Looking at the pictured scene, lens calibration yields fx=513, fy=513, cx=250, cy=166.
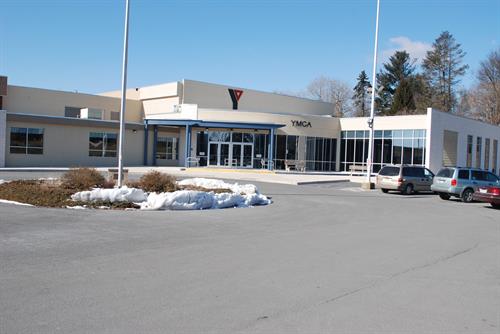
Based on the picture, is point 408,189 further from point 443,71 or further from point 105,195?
point 443,71

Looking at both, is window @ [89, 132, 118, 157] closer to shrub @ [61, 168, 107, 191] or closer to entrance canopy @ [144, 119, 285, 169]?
entrance canopy @ [144, 119, 285, 169]

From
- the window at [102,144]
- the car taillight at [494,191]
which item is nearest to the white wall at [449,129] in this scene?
the car taillight at [494,191]

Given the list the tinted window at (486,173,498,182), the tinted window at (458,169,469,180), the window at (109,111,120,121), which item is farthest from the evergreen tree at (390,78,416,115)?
the tinted window at (458,169,469,180)

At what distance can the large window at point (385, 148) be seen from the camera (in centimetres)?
4366

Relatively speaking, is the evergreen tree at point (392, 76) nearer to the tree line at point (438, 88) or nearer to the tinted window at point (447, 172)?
the tree line at point (438, 88)

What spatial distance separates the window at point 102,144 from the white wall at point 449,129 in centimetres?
2617

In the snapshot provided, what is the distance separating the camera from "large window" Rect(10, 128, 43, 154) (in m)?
37.9

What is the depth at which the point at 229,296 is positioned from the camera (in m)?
6.61

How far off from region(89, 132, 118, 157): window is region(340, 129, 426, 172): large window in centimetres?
2233

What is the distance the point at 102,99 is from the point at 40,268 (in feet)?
137

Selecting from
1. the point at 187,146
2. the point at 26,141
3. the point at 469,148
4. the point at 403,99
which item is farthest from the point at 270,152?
the point at 403,99

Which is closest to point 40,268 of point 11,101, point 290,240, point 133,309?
point 133,309

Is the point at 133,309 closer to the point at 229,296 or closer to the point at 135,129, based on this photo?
the point at 229,296

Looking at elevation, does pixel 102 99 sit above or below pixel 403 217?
above
